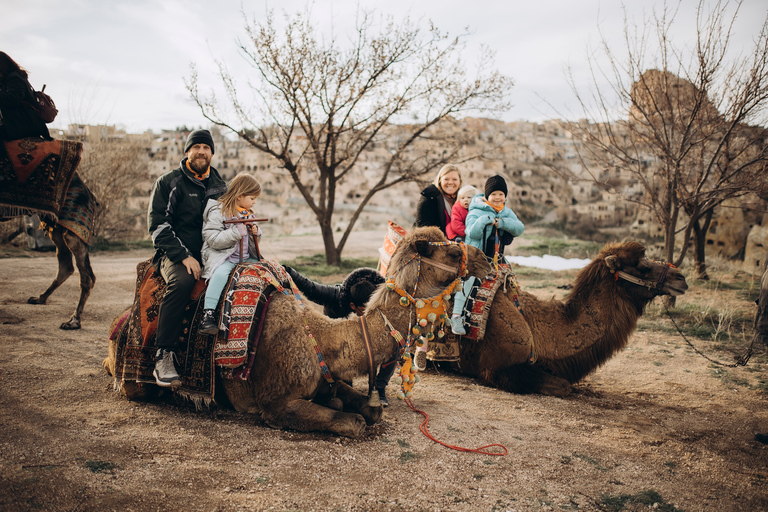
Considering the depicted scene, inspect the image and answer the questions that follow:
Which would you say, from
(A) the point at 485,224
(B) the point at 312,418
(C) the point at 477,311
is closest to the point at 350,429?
(B) the point at 312,418

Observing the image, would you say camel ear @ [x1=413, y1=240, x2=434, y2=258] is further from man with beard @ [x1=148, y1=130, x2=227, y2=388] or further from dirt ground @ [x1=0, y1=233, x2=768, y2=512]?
man with beard @ [x1=148, y1=130, x2=227, y2=388]

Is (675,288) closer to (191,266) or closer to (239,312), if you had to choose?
(239,312)

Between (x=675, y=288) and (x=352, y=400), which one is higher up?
(x=675, y=288)

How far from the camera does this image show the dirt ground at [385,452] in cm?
270

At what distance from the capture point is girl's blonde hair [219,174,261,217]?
3682 mm

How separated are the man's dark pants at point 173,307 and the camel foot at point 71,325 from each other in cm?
315

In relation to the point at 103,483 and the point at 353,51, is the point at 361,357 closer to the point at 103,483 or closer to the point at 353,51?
the point at 103,483

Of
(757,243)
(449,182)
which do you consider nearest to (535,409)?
(449,182)

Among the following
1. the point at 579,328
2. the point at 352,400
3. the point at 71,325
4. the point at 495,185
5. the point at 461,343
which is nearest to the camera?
the point at 352,400

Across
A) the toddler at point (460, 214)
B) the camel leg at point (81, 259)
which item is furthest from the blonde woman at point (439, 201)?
the camel leg at point (81, 259)

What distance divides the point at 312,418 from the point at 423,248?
1494 mm

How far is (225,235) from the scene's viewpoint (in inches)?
141

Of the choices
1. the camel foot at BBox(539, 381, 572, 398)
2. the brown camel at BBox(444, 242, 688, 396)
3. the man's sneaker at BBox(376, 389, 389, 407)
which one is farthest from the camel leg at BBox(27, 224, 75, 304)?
the camel foot at BBox(539, 381, 572, 398)

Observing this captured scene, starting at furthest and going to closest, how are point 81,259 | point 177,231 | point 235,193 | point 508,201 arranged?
point 508,201 < point 81,259 < point 177,231 < point 235,193
